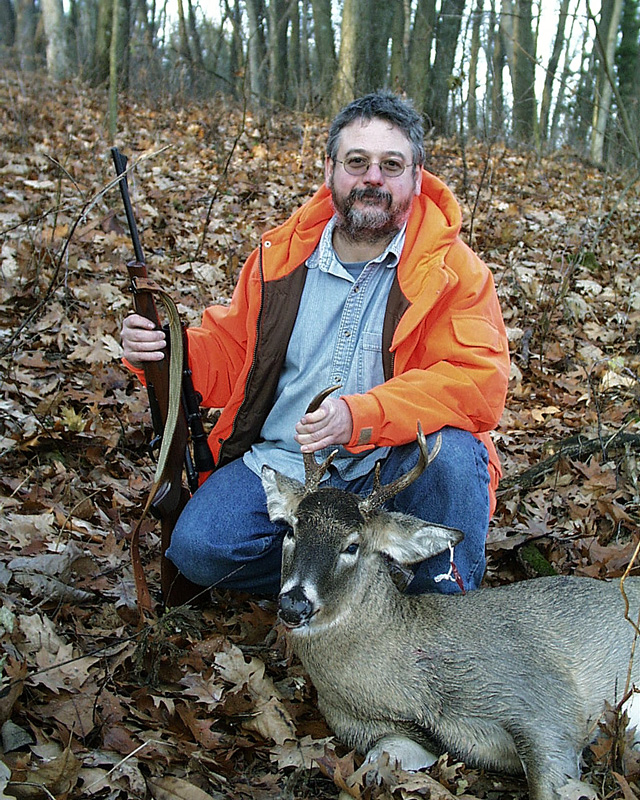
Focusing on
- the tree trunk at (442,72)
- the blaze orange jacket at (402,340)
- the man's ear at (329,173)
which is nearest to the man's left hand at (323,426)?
the blaze orange jacket at (402,340)

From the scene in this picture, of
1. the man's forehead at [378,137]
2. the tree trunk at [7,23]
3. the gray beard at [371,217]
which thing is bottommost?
the gray beard at [371,217]

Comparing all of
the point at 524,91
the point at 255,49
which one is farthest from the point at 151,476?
the point at 255,49

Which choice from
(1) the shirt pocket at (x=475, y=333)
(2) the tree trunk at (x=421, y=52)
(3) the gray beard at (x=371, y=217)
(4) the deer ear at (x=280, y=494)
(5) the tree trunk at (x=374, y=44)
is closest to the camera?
(4) the deer ear at (x=280, y=494)

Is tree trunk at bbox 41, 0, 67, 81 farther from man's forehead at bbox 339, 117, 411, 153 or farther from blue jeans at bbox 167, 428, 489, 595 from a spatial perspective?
blue jeans at bbox 167, 428, 489, 595

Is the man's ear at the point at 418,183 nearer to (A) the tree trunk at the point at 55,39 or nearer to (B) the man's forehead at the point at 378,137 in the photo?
(B) the man's forehead at the point at 378,137

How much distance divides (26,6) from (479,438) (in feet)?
87.2

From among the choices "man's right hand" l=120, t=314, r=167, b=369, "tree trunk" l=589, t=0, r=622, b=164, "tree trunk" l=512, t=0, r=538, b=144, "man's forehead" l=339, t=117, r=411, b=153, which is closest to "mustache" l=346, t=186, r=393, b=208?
"man's forehead" l=339, t=117, r=411, b=153

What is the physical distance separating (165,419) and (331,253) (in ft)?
4.03

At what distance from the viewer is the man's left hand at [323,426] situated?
3.31m

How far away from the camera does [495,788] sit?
3.17 meters

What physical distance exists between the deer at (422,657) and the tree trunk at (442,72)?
462 inches

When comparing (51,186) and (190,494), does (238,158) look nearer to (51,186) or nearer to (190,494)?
(51,186)

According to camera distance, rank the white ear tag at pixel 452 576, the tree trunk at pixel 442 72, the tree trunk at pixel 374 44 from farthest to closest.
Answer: the tree trunk at pixel 442 72 < the tree trunk at pixel 374 44 < the white ear tag at pixel 452 576

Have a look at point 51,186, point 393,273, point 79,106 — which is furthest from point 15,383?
point 79,106
